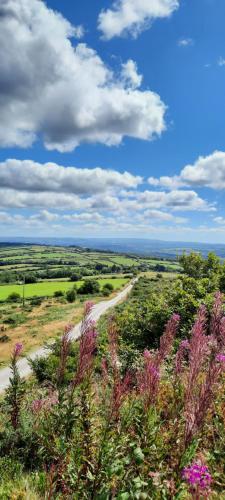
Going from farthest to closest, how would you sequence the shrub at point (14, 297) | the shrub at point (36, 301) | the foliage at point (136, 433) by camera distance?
the shrub at point (14, 297) → the shrub at point (36, 301) → the foliage at point (136, 433)

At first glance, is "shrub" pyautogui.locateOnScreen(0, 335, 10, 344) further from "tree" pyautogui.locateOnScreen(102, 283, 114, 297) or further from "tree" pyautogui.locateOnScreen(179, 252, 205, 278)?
"tree" pyautogui.locateOnScreen(102, 283, 114, 297)

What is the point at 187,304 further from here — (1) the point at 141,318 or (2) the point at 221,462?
(2) the point at 221,462

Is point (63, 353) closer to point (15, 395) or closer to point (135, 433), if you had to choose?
point (135, 433)

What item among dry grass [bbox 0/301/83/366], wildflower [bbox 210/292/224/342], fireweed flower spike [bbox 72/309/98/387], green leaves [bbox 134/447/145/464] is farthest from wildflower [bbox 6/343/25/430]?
Answer: dry grass [bbox 0/301/83/366]

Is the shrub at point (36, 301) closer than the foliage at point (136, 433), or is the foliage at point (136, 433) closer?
the foliage at point (136, 433)

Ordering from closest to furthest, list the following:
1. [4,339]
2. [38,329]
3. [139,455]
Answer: [139,455] < [4,339] < [38,329]

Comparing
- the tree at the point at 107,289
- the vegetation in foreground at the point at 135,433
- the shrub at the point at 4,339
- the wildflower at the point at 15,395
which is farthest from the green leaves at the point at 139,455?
the tree at the point at 107,289

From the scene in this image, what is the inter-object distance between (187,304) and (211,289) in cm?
449

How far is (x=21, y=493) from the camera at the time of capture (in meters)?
4.25

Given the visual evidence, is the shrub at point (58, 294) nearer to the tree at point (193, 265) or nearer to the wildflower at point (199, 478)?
the tree at point (193, 265)

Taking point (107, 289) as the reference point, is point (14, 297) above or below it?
below

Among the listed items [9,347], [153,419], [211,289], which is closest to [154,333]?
[211,289]

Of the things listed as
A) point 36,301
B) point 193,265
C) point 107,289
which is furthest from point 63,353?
point 107,289

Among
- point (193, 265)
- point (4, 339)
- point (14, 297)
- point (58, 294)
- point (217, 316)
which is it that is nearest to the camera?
point (217, 316)
